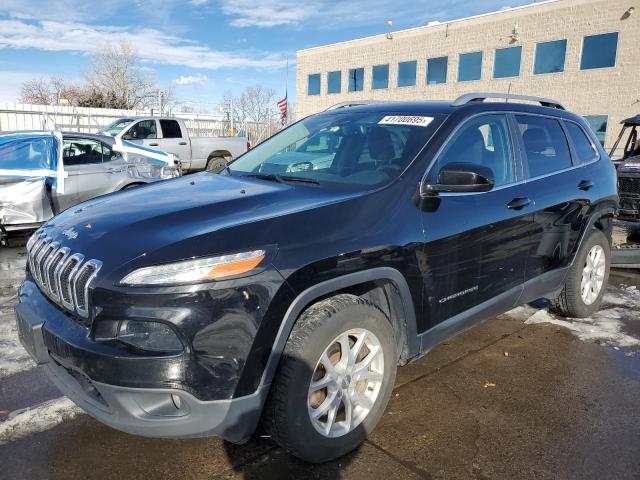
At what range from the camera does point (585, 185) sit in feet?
13.8

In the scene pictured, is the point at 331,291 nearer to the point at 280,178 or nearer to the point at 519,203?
the point at 280,178

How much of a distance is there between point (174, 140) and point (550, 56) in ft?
63.7

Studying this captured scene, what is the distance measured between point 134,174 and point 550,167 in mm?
6185

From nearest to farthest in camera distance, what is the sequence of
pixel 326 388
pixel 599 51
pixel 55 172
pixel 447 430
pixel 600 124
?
1. pixel 326 388
2. pixel 447 430
3. pixel 55 172
4. pixel 599 51
5. pixel 600 124

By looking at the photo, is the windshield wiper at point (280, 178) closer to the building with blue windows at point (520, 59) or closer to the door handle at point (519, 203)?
the door handle at point (519, 203)

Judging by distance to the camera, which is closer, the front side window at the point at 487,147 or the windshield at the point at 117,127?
the front side window at the point at 487,147

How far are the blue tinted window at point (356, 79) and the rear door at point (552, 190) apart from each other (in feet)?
98.1

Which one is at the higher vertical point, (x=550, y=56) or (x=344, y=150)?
(x=550, y=56)

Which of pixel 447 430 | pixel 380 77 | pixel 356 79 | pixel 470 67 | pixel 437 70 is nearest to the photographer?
pixel 447 430

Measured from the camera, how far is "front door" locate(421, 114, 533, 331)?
2.90 m

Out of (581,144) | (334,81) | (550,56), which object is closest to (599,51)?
(550,56)

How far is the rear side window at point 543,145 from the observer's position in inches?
147

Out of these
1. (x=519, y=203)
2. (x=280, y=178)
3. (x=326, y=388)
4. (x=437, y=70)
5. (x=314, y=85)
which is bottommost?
(x=326, y=388)

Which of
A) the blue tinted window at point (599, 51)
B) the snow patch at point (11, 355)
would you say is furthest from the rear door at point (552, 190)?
the blue tinted window at point (599, 51)
